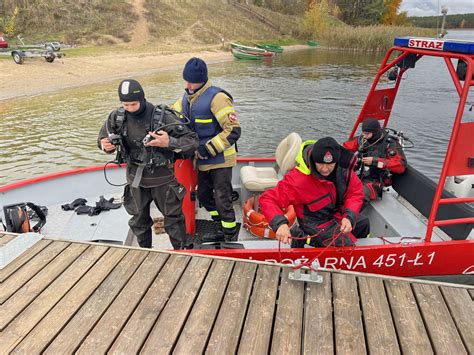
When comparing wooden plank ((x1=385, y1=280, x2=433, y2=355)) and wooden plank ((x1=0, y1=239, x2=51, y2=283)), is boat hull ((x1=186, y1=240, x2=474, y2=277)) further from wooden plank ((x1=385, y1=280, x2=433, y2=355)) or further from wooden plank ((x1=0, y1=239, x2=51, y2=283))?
wooden plank ((x1=0, y1=239, x2=51, y2=283))

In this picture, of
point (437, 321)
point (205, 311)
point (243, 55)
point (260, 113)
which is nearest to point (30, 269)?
point (205, 311)

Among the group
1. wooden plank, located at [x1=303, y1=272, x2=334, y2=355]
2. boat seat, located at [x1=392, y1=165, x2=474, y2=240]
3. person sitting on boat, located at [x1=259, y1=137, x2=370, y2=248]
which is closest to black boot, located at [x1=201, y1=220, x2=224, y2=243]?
person sitting on boat, located at [x1=259, y1=137, x2=370, y2=248]

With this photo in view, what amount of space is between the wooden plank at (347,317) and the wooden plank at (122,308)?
1158 millimetres

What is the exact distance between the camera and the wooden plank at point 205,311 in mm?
1906

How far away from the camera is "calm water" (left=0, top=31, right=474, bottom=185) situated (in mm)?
8938

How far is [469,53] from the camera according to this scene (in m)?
2.62

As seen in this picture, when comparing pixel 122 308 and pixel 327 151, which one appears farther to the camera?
pixel 327 151

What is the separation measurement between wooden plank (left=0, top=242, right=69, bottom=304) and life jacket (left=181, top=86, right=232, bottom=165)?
1371 millimetres

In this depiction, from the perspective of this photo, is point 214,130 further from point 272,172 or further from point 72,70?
point 72,70

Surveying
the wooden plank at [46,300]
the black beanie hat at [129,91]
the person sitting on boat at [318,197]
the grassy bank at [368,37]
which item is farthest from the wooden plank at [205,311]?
the grassy bank at [368,37]

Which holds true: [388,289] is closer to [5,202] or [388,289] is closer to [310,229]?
[310,229]

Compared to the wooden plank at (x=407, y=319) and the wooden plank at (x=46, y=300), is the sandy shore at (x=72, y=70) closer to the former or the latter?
the wooden plank at (x=46, y=300)

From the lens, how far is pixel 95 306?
2.17m

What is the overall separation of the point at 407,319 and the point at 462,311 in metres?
0.37
